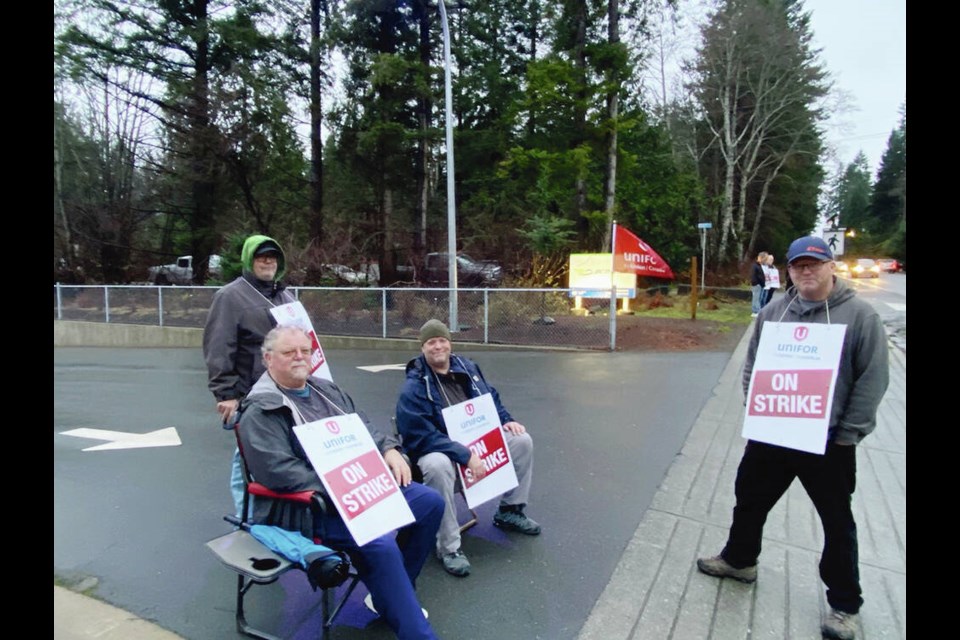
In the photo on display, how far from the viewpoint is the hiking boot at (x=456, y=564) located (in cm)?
316

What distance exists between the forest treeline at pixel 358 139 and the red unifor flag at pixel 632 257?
407cm

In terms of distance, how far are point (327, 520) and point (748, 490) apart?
2200mm

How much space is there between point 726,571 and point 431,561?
169 cm

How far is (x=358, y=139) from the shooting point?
61.1 feet

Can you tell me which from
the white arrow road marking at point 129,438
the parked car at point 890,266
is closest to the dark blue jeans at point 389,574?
the white arrow road marking at point 129,438

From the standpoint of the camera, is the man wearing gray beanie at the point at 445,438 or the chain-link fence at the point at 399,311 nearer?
the man wearing gray beanie at the point at 445,438

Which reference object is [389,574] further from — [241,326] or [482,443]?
[241,326]


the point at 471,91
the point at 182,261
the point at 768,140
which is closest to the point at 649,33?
the point at 471,91

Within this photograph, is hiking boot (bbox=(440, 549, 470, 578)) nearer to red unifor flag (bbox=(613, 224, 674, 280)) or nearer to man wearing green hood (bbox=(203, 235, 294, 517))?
man wearing green hood (bbox=(203, 235, 294, 517))

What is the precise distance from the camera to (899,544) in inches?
147

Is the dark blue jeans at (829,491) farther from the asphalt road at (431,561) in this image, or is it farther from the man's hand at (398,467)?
the man's hand at (398,467)

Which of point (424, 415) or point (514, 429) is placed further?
point (514, 429)

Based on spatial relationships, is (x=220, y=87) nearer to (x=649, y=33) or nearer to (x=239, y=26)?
(x=239, y=26)

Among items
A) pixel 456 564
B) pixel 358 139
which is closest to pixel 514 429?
pixel 456 564
